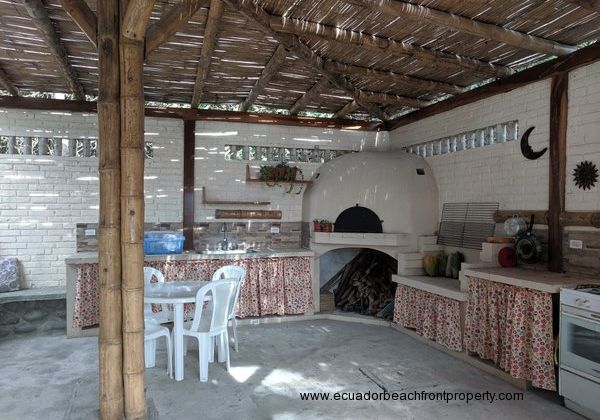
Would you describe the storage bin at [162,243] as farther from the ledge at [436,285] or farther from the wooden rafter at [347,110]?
the wooden rafter at [347,110]

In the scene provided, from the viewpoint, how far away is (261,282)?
243 inches

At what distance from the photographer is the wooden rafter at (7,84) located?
5367 millimetres

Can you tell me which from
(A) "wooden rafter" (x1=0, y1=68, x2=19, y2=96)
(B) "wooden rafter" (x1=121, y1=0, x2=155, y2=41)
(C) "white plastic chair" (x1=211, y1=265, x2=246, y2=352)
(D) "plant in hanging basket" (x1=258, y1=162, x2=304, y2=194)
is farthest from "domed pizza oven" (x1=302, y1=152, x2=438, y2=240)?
(A) "wooden rafter" (x1=0, y1=68, x2=19, y2=96)

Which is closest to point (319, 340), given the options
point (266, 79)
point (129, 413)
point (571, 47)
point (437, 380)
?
point (437, 380)

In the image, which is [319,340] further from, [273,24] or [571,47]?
[571,47]

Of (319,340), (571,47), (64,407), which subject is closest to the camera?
(64,407)

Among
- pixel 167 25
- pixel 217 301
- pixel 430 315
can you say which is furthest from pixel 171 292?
pixel 430 315

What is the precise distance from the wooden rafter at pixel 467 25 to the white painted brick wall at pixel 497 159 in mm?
441

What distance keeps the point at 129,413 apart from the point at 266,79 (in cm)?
403

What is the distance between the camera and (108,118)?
10.2 feet

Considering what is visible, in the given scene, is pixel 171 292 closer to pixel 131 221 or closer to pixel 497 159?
pixel 131 221

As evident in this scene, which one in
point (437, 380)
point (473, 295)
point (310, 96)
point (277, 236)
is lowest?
point (437, 380)

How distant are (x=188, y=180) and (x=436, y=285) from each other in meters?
3.81

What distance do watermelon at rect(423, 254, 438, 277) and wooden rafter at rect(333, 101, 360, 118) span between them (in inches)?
99.6
